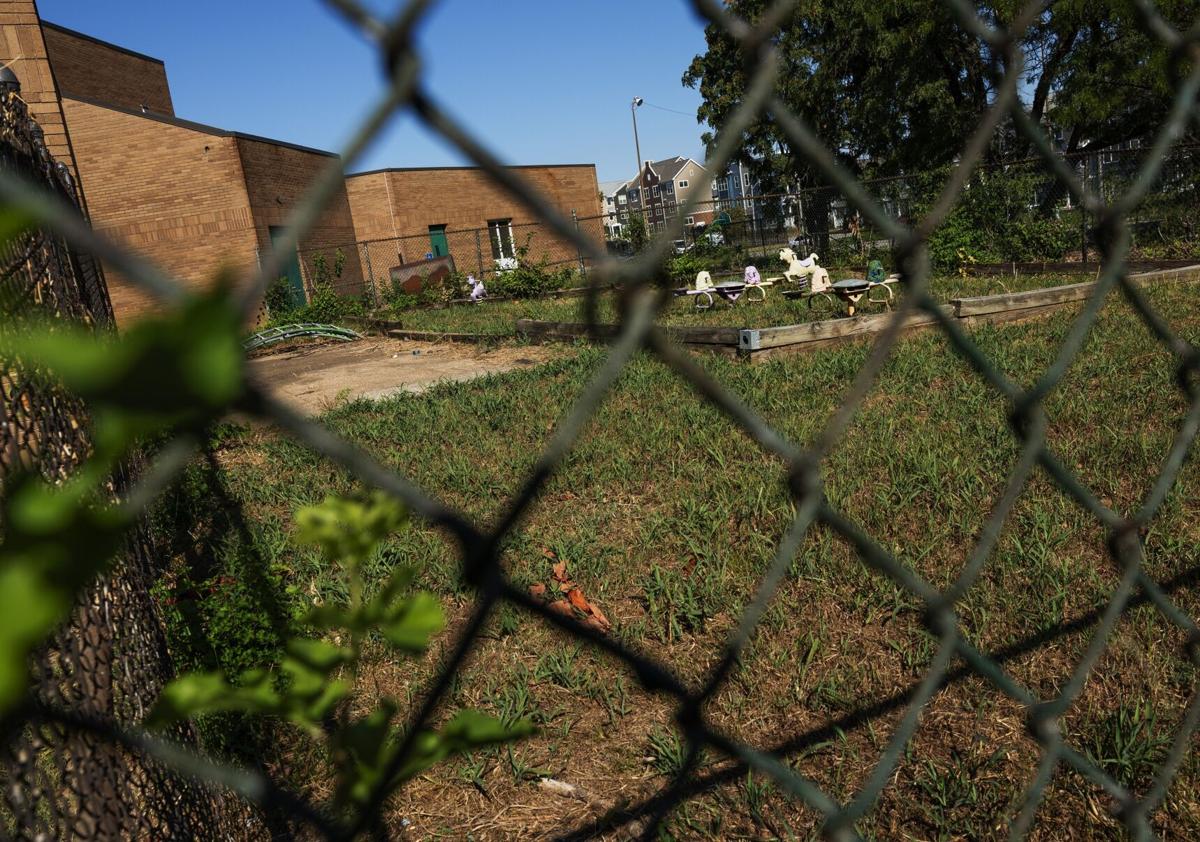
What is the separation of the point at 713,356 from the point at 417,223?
24580mm

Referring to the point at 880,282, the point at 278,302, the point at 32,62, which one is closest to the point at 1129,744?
the point at 32,62

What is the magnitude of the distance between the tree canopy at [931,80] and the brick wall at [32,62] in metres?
11.9

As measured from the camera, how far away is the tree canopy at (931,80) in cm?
1653

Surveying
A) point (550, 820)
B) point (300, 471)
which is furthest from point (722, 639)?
point (300, 471)

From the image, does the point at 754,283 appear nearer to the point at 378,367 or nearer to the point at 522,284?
the point at 378,367

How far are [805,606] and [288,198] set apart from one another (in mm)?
23010

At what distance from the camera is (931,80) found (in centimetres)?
1984

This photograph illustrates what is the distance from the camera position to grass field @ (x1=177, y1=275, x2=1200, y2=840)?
1.86 metres

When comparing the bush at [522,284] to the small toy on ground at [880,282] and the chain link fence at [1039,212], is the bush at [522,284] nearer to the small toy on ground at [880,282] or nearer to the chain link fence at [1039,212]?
the chain link fence at [1039,212]

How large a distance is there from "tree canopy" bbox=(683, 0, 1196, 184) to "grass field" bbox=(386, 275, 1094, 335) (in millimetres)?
5544

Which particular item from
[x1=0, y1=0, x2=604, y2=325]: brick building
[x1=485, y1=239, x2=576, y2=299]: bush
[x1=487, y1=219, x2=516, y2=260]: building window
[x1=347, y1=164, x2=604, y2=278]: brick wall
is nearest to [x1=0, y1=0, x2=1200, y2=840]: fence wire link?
[x1=0, y1=0, x2=604, y2=325]: brick building

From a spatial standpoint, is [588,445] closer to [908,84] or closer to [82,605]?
[82,605]

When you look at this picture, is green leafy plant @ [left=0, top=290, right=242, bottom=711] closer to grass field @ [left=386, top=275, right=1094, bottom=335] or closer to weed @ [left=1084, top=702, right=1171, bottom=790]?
weed @ [left=1084, top=702, right=1171, bottom=790]

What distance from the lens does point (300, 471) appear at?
4.82 m
